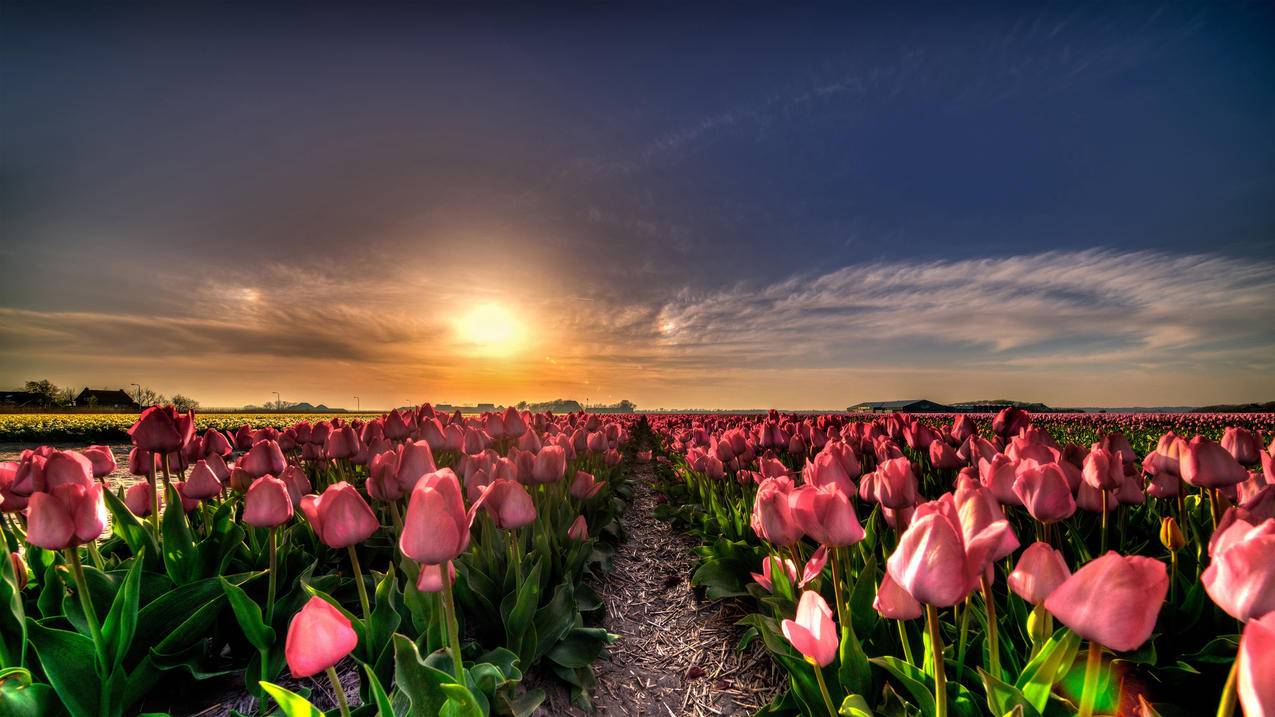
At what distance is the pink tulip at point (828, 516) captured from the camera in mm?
1699

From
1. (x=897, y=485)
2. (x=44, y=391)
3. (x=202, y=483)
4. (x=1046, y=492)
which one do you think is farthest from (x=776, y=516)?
(x=44, y=391)

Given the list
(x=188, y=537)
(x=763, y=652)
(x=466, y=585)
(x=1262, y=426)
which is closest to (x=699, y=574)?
(x=763, y=652)

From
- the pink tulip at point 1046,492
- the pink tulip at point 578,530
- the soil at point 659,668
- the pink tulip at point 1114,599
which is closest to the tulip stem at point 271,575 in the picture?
the soil at point 659,668

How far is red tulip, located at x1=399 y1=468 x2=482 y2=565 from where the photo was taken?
147 cm

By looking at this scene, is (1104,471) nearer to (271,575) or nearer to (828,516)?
(828,516)

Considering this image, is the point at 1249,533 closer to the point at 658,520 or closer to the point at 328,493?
the point at 328,493

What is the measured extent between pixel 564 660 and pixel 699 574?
4.67 feet

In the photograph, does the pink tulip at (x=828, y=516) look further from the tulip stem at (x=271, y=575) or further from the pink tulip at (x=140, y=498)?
the pink tulip at (x=140, y=498)

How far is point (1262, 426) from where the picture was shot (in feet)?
41.3

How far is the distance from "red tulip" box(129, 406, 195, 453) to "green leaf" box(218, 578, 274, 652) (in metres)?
1.50

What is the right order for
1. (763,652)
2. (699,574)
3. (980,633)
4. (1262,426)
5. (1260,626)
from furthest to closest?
(1262,426) < (699,574) < (763,652) < (980,633) < (1260,626)

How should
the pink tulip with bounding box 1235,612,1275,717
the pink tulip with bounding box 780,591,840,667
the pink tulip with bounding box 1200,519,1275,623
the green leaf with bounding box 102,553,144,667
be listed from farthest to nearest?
the green leaf with bounding box 102,553,144,667, the pink tulip with bounding box 780,591,840,667, the pink tulip with bounding box 1200,519,1275,623, the pink tulip with bounding box 1235,612,1275,717

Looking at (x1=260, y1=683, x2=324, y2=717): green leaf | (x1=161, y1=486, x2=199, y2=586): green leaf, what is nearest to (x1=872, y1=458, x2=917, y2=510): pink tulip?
(x1=260, y1=683, x2=324, y2=717): green leaf

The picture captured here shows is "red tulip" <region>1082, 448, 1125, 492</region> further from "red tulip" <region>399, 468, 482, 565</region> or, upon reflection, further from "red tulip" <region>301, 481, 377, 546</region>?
"red tulip" <region>301, 481, 377, 546</region>
